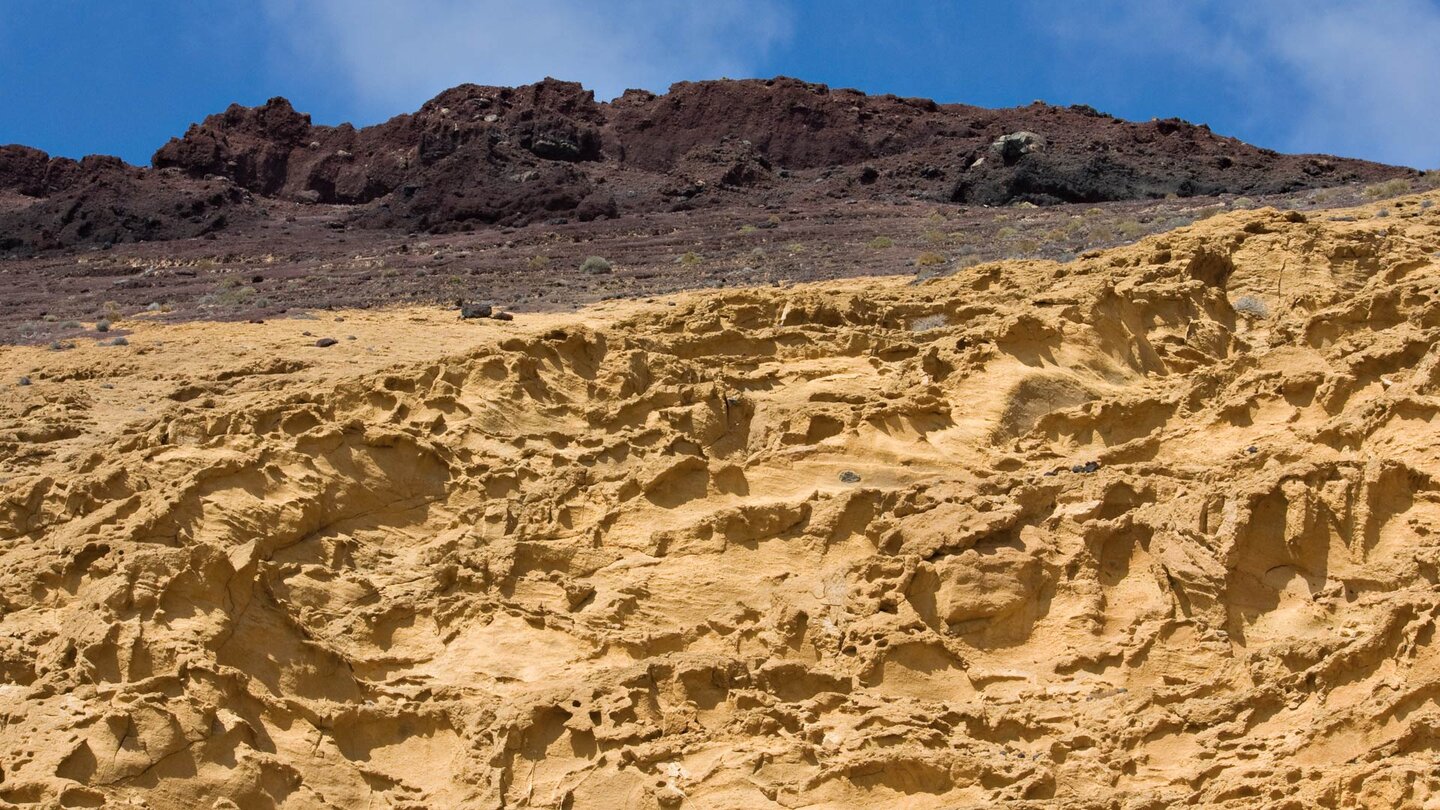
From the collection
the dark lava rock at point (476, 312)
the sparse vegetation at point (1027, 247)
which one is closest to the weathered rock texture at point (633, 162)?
the sparse vegetation at point (1027, 247)

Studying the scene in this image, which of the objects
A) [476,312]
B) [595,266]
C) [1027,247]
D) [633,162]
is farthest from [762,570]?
[633,162]

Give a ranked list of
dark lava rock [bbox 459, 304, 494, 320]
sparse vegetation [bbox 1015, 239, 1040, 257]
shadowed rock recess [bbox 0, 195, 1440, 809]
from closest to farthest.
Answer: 1. shadowed rock recess [bbox 0, 195, 1440, 809]
2. dark lava rock [bbox 459, 304, 494, 320]
3. sparse vegetation [bbox 1015, 239, 1040, 257]

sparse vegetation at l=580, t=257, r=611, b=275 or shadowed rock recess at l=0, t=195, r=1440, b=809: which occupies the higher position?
sparse vegetation at l=580, t=257, r=611, b=275

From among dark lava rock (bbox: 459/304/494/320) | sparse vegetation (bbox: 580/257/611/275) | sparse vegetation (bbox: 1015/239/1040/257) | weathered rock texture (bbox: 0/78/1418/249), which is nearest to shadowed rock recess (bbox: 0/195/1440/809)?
dark lava rock (bbox: 459/304/494/320)

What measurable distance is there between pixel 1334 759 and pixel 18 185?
49268 mm

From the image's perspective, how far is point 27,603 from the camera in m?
9.13

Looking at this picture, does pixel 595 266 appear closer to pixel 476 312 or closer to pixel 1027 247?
pixel 1027 247

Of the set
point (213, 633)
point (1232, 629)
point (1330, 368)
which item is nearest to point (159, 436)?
point (213, 633)

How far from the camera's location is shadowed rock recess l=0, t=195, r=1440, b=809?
28.2 feet

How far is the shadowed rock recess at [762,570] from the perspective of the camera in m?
8.61

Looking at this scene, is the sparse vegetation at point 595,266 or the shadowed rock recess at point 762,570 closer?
the shadowed rock recess at point 762,570

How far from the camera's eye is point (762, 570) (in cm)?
1037

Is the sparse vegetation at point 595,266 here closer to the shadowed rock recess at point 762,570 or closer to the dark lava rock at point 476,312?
the dark lava rock at point 476,312

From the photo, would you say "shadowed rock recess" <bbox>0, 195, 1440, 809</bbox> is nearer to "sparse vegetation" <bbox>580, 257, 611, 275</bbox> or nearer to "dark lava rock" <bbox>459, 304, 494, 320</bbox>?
"dark lava rock" <bbox>459, 304, 494, 320</bbox>
